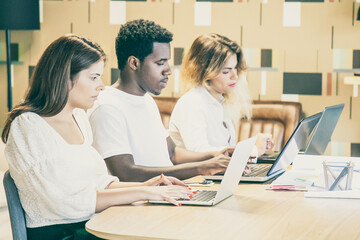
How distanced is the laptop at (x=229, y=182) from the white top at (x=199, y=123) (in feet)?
3.07

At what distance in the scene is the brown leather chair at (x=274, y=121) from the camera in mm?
4043

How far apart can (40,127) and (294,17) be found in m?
2.95

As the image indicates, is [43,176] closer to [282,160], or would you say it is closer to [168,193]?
[168,193]

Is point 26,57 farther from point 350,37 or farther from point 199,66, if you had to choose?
point 350,37

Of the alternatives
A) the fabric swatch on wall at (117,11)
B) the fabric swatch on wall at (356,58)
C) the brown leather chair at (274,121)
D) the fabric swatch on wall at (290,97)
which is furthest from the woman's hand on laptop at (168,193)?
the fabric swatch on wall at (117,11)

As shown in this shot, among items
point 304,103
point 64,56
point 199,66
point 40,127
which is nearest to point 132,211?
point 40,127

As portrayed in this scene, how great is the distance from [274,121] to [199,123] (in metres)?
1.31

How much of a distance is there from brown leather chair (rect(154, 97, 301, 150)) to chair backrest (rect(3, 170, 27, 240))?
8.40 feet

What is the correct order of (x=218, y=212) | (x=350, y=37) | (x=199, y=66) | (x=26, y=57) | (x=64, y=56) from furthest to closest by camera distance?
(x=26, y=57) → (x=350, y=37) → (x=199, y=66) → (x=64, y=56) → (x=218, y=212)

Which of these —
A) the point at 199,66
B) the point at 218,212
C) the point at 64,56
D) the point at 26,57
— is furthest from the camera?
the point at 26,57

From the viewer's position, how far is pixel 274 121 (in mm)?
4090

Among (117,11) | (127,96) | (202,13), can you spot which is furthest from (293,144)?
(117,11)

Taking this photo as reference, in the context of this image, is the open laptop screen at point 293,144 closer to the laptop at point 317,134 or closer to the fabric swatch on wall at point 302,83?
the laptop at point 317,134

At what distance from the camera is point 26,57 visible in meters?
4.66
